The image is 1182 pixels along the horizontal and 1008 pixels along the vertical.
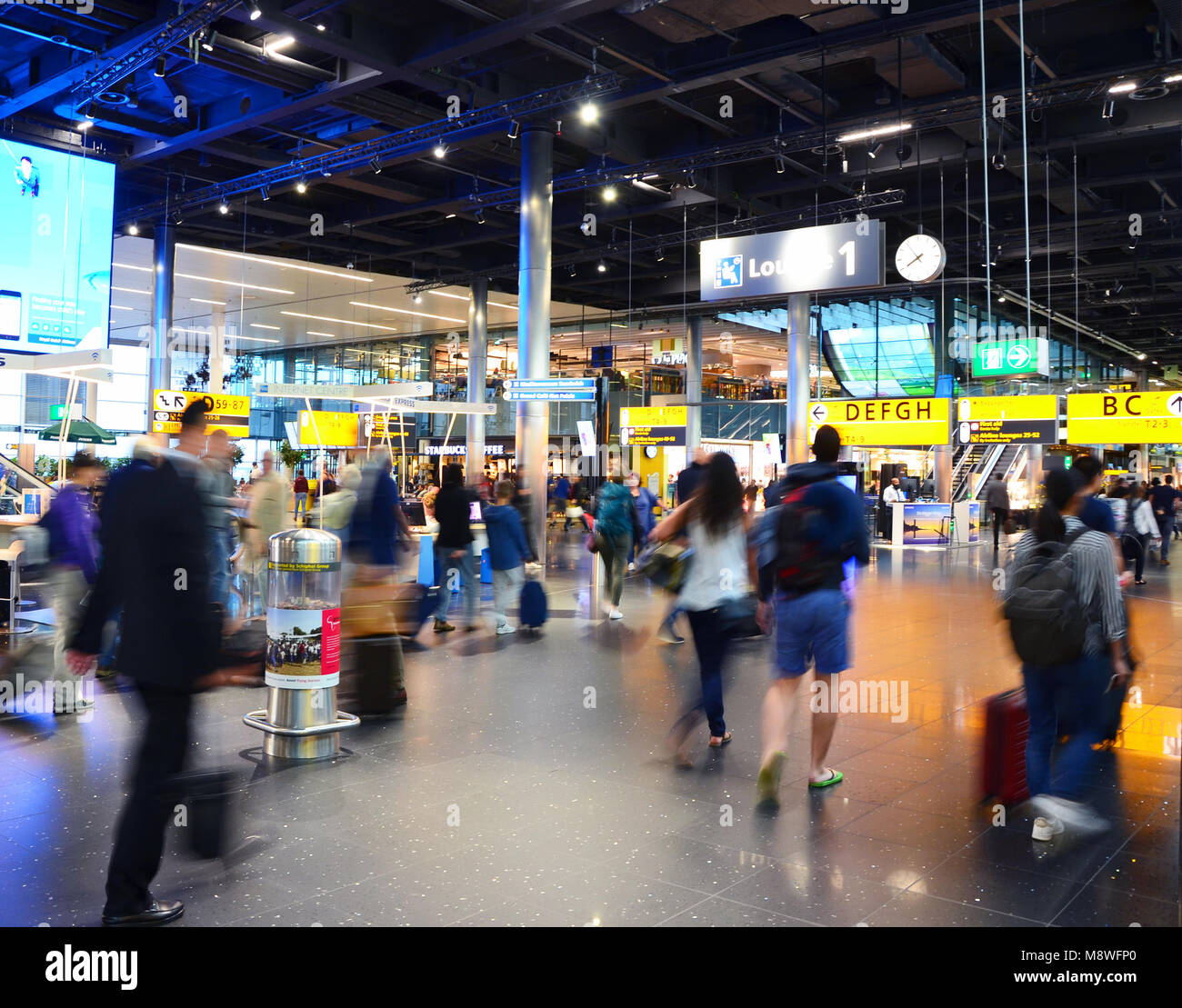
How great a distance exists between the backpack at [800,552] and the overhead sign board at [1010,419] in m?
19.2

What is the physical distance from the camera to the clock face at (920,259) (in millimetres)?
11531

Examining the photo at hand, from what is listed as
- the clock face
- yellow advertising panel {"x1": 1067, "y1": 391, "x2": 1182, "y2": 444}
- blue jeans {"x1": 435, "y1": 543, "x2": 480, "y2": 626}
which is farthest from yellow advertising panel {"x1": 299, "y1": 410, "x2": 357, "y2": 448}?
yellow advertising panel {"x1": 1067, "y1": 391, "x2": 1182, "y2": 444}

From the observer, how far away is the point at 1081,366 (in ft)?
134

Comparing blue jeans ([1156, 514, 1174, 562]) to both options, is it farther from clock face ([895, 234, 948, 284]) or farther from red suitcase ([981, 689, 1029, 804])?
red suitcase ([981, 689, 1029, 804])

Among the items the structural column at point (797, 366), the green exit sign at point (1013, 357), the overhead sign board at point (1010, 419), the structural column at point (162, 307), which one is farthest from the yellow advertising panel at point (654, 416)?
the structural column at point (162, 307)

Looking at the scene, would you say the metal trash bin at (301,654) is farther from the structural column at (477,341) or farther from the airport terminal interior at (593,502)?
the structural column at (477,341)

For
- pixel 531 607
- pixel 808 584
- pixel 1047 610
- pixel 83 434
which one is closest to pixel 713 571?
pixel 808 584

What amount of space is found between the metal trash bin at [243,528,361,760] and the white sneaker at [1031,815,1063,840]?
3.56 m

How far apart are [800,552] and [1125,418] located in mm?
19995

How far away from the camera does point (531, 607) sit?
9914mm

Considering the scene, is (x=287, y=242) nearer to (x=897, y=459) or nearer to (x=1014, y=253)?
(x=1014, y=253)
